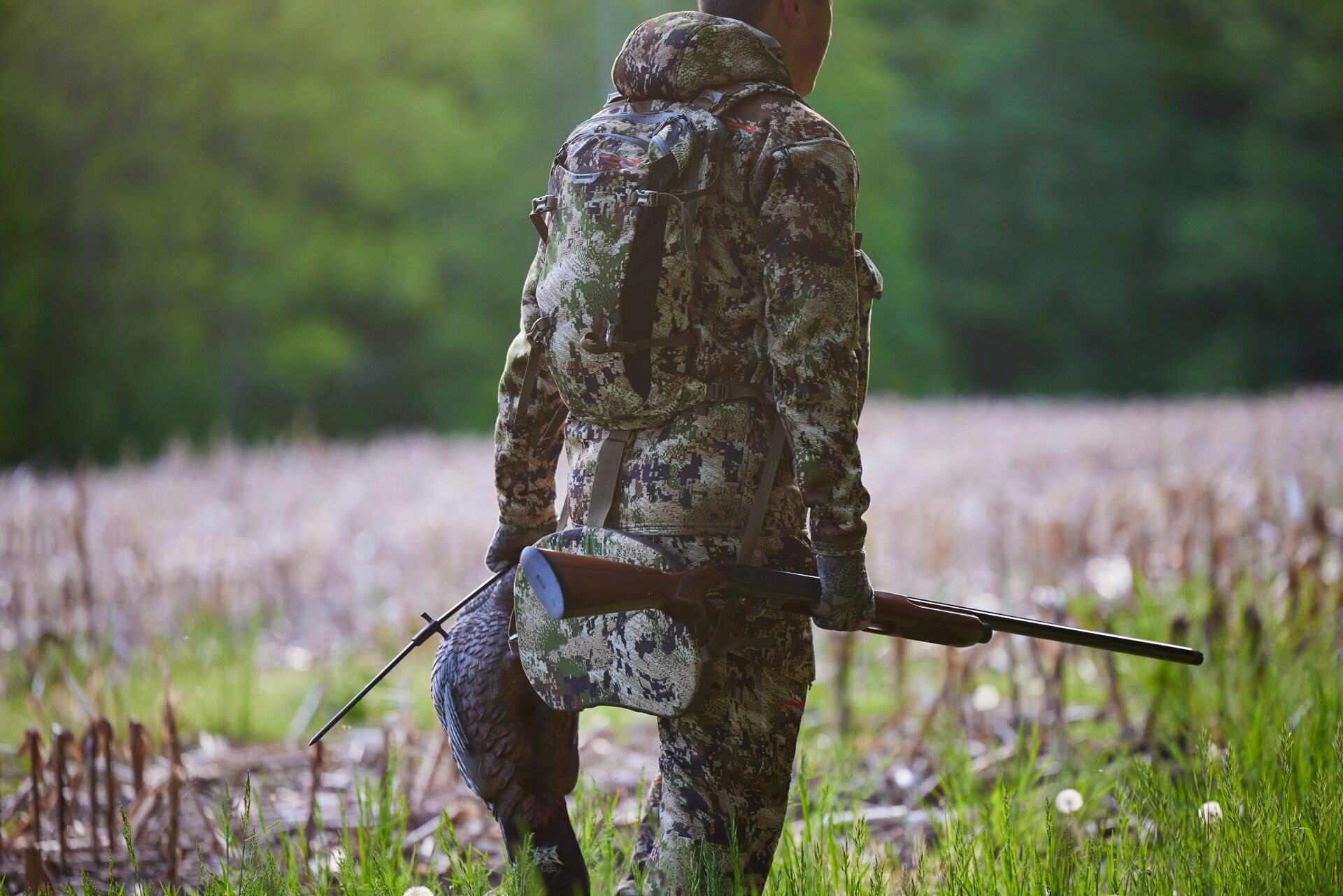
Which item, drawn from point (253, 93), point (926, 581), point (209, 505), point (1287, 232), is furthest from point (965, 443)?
point (1287, 232)

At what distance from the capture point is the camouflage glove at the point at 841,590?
233 centimetres

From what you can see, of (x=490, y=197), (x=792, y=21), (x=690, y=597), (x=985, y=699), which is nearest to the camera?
(x=690, y=597)

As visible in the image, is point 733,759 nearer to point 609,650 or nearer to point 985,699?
point 609,650

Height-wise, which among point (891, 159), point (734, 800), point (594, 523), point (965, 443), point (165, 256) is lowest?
point (734, 800)

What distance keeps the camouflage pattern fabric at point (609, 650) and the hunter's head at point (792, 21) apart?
1007mm

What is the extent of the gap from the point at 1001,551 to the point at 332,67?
1528 centimetres

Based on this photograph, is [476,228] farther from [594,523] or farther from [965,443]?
[594,523]

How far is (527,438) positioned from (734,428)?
1.81ft

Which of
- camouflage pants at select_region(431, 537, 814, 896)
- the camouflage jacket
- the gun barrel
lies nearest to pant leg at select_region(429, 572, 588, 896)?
camouflage pants at select_region(431, 537, 814, 896)

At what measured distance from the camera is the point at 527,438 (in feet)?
9.22

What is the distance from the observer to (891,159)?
24.2m

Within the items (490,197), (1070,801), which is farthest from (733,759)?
(490,197)

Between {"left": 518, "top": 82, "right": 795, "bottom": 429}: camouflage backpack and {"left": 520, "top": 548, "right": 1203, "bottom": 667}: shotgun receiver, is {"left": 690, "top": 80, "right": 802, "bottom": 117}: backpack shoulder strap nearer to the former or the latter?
{"left": 518, "top": 82, "right": 795, "bottom": 429}: camouflage backpack

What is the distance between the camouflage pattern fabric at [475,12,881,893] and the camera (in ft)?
7.70
